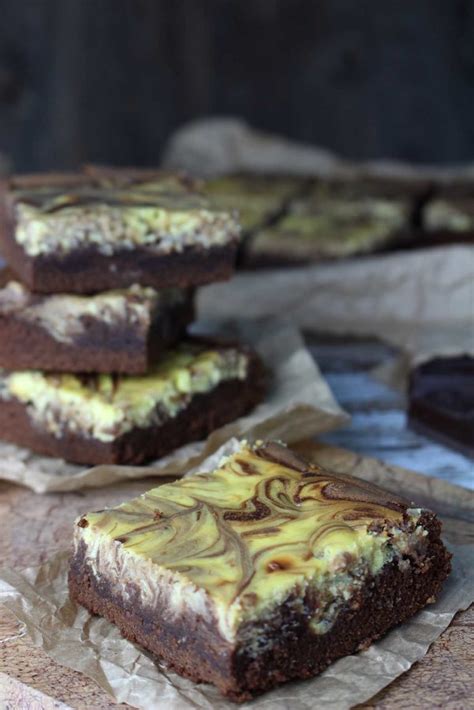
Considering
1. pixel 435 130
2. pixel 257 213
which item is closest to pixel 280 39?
pixel 435 130

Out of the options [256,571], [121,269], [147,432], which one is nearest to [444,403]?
[147,432]

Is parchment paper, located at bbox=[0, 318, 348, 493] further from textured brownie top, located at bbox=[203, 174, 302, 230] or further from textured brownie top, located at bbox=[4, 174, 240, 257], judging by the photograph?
textured brownie top, located at bbox=[203, 174, 302, 230]

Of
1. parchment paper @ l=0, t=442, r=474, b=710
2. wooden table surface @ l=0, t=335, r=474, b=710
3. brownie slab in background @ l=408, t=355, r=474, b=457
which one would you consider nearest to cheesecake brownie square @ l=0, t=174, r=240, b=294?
wooden table surface @ l=0, t=335, r=474, b=710

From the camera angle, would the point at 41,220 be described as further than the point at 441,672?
Yes

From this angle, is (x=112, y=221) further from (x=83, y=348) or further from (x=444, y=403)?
(x=444, y=403)

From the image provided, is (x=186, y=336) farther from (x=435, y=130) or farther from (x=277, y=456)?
(x=435, y=130)

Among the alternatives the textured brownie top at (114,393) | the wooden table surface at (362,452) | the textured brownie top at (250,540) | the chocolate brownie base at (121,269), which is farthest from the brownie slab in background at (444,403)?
the textured brownie top at (250,540)

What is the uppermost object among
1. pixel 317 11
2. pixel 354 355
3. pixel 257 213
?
pixel 317 11
